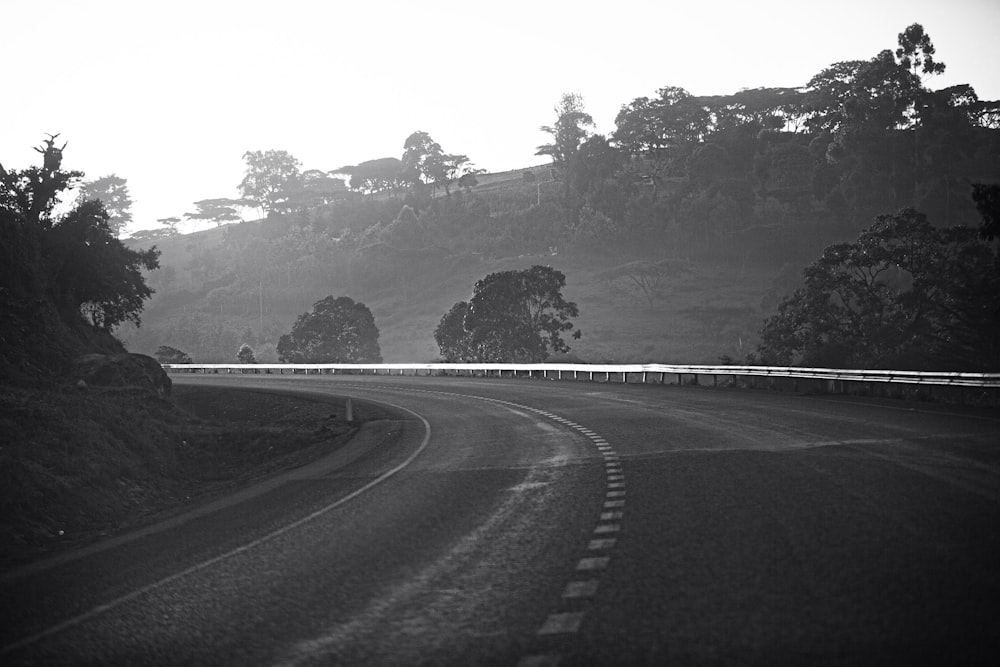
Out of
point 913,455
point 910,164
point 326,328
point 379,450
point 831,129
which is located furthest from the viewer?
point 831,129

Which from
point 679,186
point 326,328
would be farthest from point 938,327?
point 679,186

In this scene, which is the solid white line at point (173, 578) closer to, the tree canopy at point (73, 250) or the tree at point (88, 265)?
the tree canopy at point (73, 250)

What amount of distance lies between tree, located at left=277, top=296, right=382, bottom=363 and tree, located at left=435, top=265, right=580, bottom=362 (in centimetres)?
1022

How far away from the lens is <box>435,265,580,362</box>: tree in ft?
205

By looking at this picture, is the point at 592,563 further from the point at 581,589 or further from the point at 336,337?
the point at 336,337

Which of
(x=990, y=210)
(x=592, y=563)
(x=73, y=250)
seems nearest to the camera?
(x=592, y=563)

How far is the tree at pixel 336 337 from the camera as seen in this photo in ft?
240

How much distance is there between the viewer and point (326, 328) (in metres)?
73.4

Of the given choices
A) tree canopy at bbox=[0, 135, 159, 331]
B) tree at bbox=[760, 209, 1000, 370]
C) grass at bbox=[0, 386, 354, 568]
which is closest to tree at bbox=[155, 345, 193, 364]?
tree canopy at bbox=[0, 135, 159, 331]

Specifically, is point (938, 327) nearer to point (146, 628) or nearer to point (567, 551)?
point (567, 551)

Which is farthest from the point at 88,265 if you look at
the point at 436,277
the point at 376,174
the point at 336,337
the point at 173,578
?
the point at 376,174

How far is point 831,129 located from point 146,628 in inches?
4032

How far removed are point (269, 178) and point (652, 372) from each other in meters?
121

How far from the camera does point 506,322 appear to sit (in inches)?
2483
